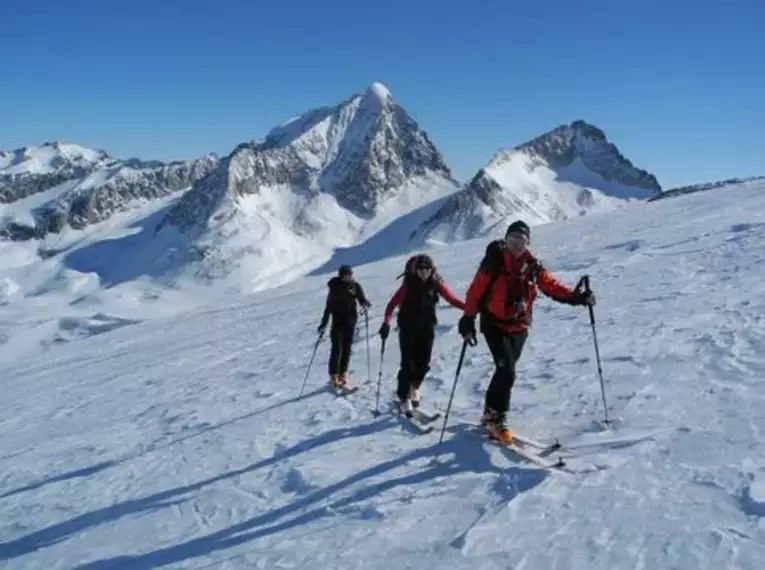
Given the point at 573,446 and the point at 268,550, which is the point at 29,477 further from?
the point at 573,446

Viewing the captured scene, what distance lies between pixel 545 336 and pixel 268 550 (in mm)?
9163

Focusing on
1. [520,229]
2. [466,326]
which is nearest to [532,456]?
[466,326]

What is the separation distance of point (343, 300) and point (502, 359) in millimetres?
5515

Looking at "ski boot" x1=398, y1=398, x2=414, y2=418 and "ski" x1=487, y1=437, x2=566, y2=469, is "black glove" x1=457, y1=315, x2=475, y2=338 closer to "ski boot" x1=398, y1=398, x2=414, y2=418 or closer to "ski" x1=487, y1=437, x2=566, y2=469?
"ski" x1=487, y1=437, x2=566, y2=469

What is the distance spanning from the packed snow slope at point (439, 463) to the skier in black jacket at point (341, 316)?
618mm

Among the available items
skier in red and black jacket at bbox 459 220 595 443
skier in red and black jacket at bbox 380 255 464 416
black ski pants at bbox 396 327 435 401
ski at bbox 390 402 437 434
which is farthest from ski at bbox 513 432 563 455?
black ski pants at bbox 396 327 435 401

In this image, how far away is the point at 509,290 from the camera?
8172mm

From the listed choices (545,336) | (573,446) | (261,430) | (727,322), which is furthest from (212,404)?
(727,322)

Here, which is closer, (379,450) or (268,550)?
(268,550)

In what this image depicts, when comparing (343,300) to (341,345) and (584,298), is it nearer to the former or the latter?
(341,345)

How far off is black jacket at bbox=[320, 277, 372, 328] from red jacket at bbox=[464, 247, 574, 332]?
515cm

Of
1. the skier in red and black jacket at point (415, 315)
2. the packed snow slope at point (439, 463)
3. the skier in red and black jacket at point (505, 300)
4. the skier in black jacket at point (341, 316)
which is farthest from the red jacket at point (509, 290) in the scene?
the skier in black jacket at point (341, 316)

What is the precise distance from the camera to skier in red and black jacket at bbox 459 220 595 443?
26.8 ft

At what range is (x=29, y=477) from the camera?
1099 cm
